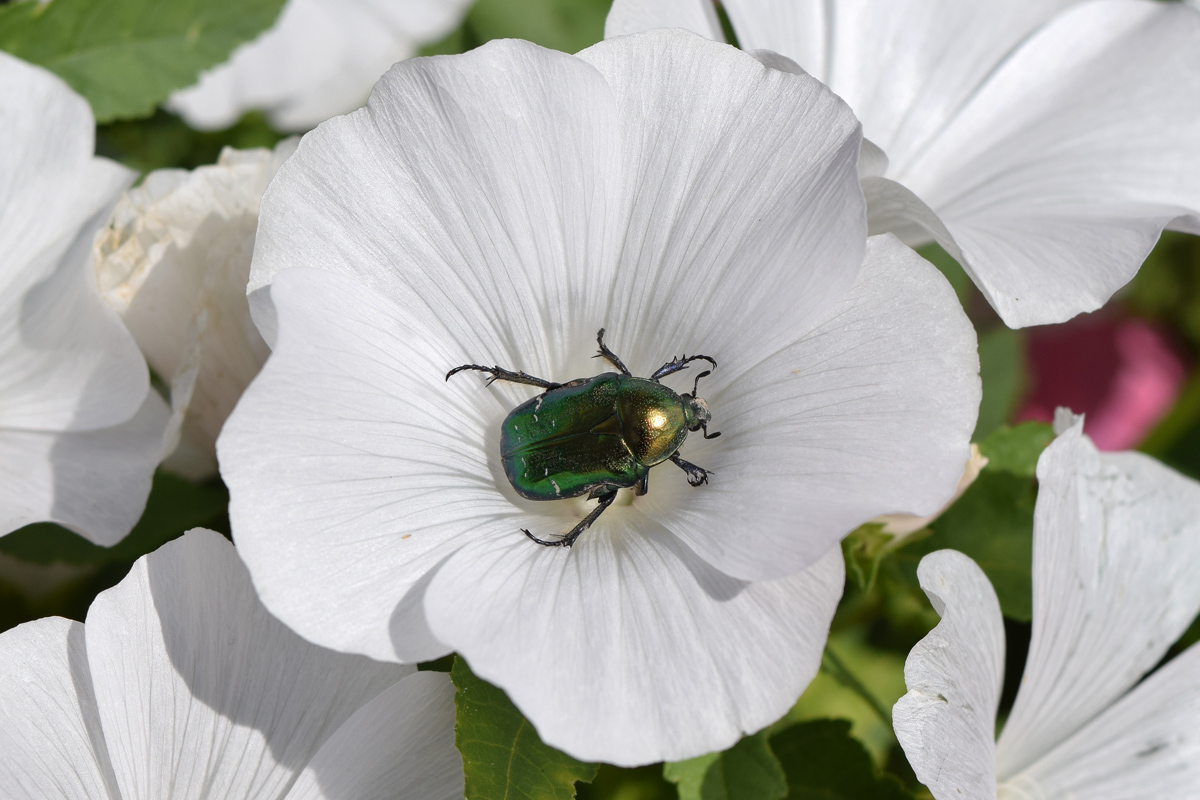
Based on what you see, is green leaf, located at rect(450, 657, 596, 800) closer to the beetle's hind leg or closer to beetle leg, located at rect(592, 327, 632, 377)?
the beetle's hind leg

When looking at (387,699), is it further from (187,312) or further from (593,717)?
(187,312)

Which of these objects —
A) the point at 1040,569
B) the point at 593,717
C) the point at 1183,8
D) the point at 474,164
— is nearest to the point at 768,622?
the point at 593,717

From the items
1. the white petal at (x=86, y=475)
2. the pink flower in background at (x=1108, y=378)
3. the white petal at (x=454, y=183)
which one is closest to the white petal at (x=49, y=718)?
the white petal at (x=86, y=475)

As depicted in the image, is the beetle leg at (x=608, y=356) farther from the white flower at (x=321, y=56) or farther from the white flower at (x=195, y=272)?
the white flower at (x=321, y=56)

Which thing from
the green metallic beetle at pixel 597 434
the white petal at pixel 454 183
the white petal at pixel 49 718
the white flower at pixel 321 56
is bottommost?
the white petal at pixel 49 718

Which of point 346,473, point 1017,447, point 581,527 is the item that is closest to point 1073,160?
point 1017,447

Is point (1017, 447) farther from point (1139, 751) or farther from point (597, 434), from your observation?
point (597, 434)
